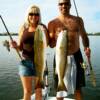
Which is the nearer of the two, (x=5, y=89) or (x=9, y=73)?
(x=5, y=89)

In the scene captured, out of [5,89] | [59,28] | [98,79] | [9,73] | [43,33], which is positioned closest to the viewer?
[43,33]

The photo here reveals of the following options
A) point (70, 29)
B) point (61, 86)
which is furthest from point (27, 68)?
point (70, 29)

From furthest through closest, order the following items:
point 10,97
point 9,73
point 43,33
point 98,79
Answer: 1. point 9,73
2. point 98,79
3. point 10,97
4. point 43,33

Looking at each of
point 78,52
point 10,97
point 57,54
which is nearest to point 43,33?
point 57,54

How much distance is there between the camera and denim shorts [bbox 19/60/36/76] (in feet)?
23.7

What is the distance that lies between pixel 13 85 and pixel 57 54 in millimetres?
22677

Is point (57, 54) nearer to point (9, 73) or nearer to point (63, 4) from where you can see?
point (63, 4)

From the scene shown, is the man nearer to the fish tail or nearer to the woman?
the woman

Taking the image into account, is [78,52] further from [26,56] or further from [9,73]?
[9,73]

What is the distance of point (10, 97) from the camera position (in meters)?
25.3

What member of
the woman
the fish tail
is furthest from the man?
the fish tail

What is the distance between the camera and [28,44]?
7.14 meters

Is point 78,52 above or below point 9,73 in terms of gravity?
below

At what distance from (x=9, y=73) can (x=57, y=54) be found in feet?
89.7
